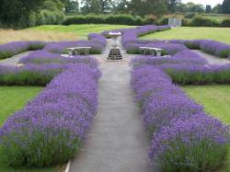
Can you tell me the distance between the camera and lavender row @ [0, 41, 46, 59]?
63.8 feet

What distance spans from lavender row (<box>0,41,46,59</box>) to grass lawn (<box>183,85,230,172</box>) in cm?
1100

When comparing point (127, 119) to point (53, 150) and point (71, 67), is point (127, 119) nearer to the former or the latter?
point (53, 150)

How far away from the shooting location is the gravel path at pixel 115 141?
17.3ft

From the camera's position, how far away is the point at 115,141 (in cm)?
627

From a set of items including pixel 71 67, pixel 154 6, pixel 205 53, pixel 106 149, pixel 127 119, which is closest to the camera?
pixel 106 149

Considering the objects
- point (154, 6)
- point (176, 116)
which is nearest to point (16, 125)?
point (176, 116)

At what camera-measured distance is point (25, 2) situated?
44719 mm

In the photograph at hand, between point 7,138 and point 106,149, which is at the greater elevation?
point 7,138

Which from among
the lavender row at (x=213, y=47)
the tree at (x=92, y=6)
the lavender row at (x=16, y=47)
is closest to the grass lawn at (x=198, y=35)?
the lavender row at (x=213, y=47)

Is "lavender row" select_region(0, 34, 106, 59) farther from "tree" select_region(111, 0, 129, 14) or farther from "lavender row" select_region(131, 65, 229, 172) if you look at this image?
"tree" select_region(111, 0, 129, 14)

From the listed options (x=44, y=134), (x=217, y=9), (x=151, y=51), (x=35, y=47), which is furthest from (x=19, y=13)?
(x=217, y=9)

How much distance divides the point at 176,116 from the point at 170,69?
20.0ft

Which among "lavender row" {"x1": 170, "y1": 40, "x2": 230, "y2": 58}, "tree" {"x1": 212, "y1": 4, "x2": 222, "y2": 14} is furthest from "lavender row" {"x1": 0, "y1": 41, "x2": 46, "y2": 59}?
"tree" {"x1": 212, "y1": 4, "x2": 222, "y2": 14}

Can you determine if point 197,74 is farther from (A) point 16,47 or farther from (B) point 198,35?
(B) point 198,35
